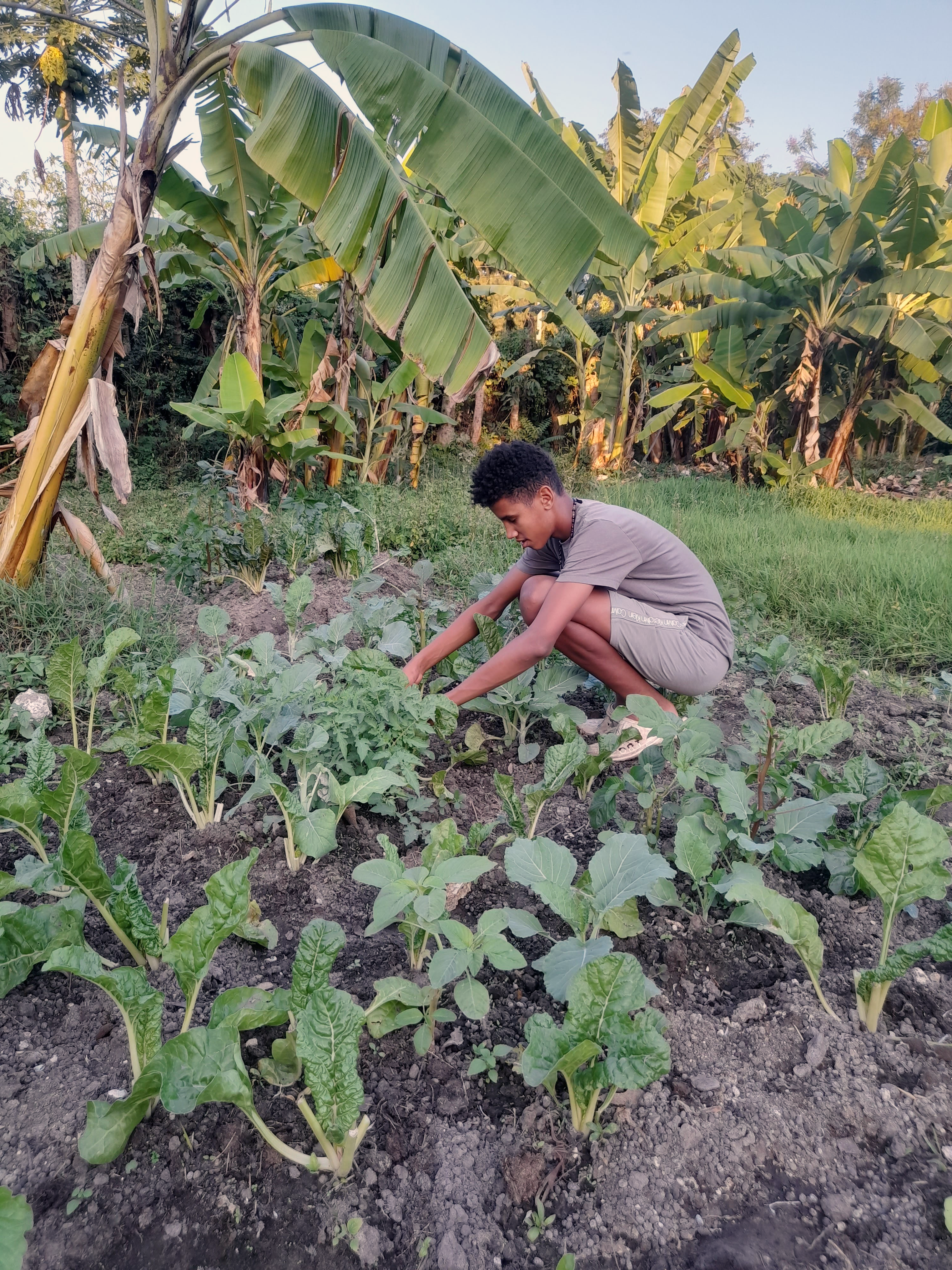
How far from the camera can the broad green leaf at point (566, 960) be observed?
1437mm

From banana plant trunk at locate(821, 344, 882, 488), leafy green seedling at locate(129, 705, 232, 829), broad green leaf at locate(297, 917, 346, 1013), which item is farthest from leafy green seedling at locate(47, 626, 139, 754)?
banana plant trunk at locate(821, 344, 882, 488)

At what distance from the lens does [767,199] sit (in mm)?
11484

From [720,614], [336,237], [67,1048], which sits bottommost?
[67,1048]

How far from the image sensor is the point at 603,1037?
1.29 metres

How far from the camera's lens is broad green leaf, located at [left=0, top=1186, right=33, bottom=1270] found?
37.2 inches

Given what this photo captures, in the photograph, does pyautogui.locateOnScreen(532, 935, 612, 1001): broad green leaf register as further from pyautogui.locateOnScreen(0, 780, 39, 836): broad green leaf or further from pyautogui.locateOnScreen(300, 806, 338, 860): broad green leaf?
pyautogui.locateOnScreen(0, 780, 39, 836): broad green leaf

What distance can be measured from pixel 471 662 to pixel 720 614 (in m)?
1.05

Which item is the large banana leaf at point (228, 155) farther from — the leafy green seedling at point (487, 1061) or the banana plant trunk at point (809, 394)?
the banana plant trunk at point (809, 394)

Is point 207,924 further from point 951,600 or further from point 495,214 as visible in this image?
point 951,600

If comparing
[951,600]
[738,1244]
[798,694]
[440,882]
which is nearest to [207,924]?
[440,882]

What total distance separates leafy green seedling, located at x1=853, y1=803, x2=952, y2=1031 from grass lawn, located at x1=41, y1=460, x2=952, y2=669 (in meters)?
2.73

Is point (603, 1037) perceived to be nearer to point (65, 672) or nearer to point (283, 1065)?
point (283, 1065)

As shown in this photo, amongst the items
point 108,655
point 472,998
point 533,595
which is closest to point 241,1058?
point 472,998

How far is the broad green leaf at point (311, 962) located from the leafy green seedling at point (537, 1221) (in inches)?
19.6
